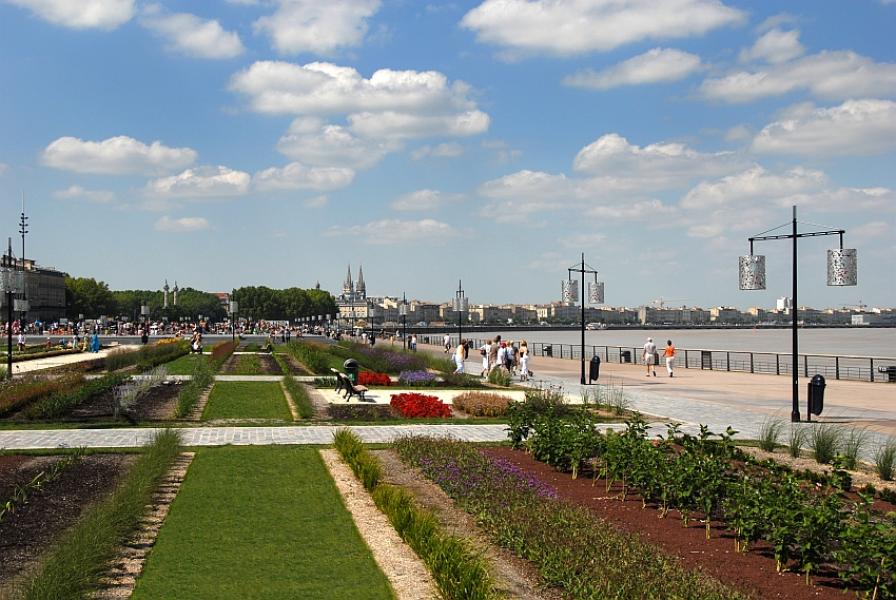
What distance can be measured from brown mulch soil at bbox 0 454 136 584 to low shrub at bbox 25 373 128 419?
18.5ft

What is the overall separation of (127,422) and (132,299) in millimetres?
187885

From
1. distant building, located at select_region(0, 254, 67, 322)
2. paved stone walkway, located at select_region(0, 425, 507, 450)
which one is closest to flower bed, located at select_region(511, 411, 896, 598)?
paved stone walkway, located at select_region(0, 425, 507, 450)

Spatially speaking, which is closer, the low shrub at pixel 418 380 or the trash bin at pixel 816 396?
the trash bin at pixel 816 396

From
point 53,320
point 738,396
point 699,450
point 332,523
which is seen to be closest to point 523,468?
point 699,450

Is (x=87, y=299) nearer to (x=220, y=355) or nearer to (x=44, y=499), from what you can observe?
(x=220, y=355)

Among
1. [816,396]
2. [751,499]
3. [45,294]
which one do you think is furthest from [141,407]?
[45,294]

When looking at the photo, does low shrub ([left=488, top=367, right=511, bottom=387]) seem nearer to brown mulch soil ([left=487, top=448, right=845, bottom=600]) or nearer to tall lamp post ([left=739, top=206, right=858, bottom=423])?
tall lamp post ([left=739, top=206, right=858, bottom=423])

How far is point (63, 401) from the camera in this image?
18.6 m

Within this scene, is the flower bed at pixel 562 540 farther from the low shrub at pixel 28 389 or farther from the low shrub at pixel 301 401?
the low shrub at pixel 28 389

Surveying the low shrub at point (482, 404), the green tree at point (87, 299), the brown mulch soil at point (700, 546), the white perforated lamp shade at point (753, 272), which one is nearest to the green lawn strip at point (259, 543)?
the brown mulch soil at point (700, 546)

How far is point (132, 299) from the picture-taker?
194 m

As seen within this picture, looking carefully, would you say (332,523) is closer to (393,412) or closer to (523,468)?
(523,468)

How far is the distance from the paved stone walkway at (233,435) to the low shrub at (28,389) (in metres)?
3.06

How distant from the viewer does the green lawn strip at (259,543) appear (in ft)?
22.0
